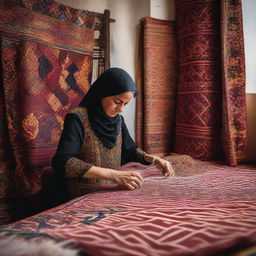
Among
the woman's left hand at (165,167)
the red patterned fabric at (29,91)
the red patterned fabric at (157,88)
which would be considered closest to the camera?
the woman's left hand at (165,167)

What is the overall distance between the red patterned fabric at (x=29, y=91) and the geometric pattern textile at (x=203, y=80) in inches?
41.5

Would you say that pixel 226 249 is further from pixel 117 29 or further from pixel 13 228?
pixel 117 29

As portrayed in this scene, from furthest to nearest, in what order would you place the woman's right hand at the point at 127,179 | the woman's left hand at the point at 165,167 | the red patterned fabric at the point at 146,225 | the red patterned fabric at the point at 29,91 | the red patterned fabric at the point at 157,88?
the red patterned fabric at the point at 157,88 → the red patterned fabric at the point at 29,91 → the woman's left hand at the point at 165,167 → the woman's right hand at the point at 127,179 → the red patterned fabric at the point at 146,225

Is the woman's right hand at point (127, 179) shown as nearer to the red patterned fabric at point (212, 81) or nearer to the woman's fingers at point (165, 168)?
the woman's fingers at point (165, 168)

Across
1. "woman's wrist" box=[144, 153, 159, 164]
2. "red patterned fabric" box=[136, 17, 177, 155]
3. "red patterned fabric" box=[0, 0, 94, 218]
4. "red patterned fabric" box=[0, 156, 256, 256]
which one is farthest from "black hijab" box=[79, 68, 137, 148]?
"red patterned fabric" box=[136, 17, 177, 155]

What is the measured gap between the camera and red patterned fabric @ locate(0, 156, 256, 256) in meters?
0.45

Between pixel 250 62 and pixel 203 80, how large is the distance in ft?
1.59

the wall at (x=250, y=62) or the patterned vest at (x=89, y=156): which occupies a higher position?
the wall at (x=250, y=62)

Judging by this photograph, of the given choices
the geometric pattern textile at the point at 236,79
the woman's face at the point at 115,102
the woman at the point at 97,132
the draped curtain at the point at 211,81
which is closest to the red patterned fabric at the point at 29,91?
the woman at the point at 97,132

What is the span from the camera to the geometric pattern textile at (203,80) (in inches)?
73.4

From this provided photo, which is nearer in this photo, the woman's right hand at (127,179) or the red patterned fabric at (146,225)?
the red patterned fabric at (146,225)

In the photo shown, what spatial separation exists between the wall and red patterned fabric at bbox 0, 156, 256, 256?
1.18 m

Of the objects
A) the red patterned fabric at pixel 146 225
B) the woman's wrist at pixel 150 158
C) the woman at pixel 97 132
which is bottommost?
the red patterned fabric at pixel 146 225

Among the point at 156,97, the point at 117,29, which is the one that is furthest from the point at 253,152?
the point at 117,29
